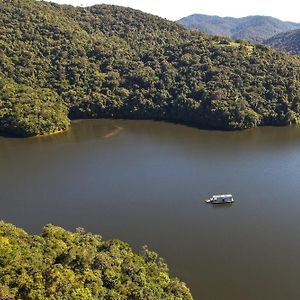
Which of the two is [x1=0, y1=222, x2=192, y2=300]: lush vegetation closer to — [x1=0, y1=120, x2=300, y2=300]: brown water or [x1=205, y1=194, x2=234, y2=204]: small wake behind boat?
[x1=0, y1=120, x2=300, y2=300]: brown water

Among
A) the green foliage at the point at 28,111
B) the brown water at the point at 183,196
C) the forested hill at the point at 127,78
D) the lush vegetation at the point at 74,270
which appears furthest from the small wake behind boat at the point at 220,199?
the green foliage at the point at 28,111

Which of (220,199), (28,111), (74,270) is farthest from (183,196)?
(28,111)

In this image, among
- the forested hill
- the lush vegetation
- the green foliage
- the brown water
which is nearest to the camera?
the lush vegetation

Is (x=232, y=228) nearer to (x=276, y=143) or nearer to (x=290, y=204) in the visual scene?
(x=290, y=204)

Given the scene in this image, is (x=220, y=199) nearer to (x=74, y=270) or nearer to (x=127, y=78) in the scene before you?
(x=74, y=270)

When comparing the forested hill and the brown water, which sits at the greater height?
the forested hill

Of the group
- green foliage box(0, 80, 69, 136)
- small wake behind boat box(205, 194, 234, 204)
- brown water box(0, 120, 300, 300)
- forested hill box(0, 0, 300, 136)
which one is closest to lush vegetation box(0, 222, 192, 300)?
brown water box(0, 120, 300, 300)

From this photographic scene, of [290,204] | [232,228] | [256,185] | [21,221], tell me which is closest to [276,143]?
[256,185]
